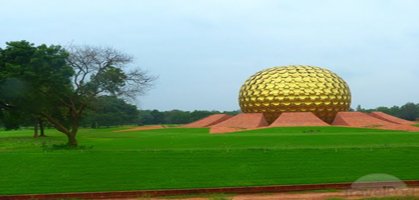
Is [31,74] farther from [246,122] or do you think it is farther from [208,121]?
[208,121]

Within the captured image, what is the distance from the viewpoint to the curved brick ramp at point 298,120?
109ft

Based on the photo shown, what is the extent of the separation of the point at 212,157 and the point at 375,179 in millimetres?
3959

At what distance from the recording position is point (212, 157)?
484 inches

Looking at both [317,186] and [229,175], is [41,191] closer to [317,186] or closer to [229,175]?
[229,175]

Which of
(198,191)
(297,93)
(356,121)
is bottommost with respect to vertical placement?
(198,191)

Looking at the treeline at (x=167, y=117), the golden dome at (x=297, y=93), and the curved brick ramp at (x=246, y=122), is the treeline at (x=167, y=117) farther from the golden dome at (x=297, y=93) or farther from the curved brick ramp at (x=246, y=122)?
the curved brick ramp at (x=246, y=122)

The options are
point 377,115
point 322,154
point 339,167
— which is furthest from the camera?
point 377,115

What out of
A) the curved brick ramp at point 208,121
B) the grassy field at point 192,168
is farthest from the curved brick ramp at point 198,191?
the curved brick ramp at point 208,121

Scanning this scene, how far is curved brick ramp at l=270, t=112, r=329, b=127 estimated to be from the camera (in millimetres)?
33188

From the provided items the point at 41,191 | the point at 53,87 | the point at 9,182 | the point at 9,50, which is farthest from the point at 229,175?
the point at 9,50

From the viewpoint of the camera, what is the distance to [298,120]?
34.3 meters

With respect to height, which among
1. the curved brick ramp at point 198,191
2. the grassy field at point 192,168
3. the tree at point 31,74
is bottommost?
the curved brick ramp at point 198,191

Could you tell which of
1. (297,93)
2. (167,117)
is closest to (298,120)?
(297,93)

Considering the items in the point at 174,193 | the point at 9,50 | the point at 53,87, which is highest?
the point at 9,50
